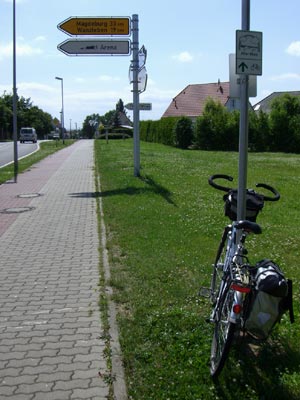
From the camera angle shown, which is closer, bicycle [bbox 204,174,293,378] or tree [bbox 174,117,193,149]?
bicycle [bbox 204,174,293,378]

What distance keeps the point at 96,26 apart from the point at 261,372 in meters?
13.4

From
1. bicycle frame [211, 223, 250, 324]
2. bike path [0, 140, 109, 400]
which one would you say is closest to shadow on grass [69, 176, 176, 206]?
bike path [0, 140, 109, 400]

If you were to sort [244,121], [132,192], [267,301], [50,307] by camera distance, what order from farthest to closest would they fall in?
1. [132,192]
2. [50,307]
3. [244,121]
4. [267,301]

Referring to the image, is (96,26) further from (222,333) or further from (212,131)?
(212,131)

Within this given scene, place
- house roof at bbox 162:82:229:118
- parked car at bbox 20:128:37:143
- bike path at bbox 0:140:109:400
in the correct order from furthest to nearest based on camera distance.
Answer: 1. house roof at bbox 162:82:229:118
2. parked car at bbox 20:128:37:143
3. bike path at bbox 0:140:109:400

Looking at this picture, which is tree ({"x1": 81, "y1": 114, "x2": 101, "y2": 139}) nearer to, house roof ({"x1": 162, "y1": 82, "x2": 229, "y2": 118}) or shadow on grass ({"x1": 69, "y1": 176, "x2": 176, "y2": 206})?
house roof ({"x1": 162, "y1": 82, "x2": 229, "y2": 118})

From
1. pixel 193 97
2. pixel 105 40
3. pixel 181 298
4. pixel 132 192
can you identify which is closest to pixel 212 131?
pixel 105 40

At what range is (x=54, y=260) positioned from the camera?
6.90 meters

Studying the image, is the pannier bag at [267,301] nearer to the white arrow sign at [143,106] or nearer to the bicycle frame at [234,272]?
the bicycle frame at [234,272]

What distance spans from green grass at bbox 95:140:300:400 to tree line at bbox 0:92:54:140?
88277 mm

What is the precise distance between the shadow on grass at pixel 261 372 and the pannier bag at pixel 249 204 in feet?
3.17

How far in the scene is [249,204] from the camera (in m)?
4.05

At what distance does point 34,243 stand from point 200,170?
12.2 m

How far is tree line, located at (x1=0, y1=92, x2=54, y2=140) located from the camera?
94875mm
